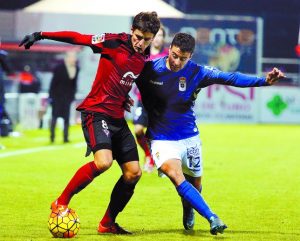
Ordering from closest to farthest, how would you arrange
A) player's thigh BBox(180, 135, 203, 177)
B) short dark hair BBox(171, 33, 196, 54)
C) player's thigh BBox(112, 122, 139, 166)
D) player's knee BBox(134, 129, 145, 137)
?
short dark hair BBox(171, 33, 196, 54)
player's thigh BBox(112, 122, 139, 166)
player's thigh BBox(180, 135, 203, 177)
player's knee BBox(134, 129, 145, 137)

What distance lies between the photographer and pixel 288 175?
1605 cm

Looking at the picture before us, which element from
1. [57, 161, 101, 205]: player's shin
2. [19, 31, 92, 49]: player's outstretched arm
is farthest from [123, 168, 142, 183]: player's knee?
[19, 31, 92, 49]: player's outstretched arm

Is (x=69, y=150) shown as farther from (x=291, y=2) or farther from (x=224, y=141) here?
(x=291, y=2)

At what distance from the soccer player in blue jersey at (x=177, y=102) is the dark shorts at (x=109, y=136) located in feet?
1.14

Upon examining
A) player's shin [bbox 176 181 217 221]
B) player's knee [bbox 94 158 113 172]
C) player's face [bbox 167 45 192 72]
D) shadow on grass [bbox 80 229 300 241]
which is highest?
player's face [bbox 167 45 192 72]

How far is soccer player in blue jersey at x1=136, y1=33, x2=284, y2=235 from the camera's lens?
9281 millimetres

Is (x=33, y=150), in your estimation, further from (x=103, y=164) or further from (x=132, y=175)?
(x=103, y=164)

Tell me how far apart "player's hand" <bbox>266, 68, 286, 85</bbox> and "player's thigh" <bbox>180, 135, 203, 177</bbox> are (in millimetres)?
970

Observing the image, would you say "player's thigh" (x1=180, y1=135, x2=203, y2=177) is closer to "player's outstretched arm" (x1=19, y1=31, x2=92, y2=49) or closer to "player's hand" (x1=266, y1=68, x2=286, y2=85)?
"player's hand" (x1=266, y1=68, x2=286, y2=85)

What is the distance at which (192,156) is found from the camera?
377 inches

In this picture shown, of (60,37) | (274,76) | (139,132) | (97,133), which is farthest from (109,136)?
(139,132)

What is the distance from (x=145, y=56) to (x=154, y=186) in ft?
15.8

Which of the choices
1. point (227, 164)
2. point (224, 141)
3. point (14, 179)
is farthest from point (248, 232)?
point (224, 141)

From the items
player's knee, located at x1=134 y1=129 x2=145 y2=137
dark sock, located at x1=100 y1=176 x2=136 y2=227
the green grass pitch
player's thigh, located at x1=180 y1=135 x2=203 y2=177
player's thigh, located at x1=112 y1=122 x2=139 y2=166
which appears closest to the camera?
player's thigh, located at x1=112 y1=122 x2=139 y2=166
